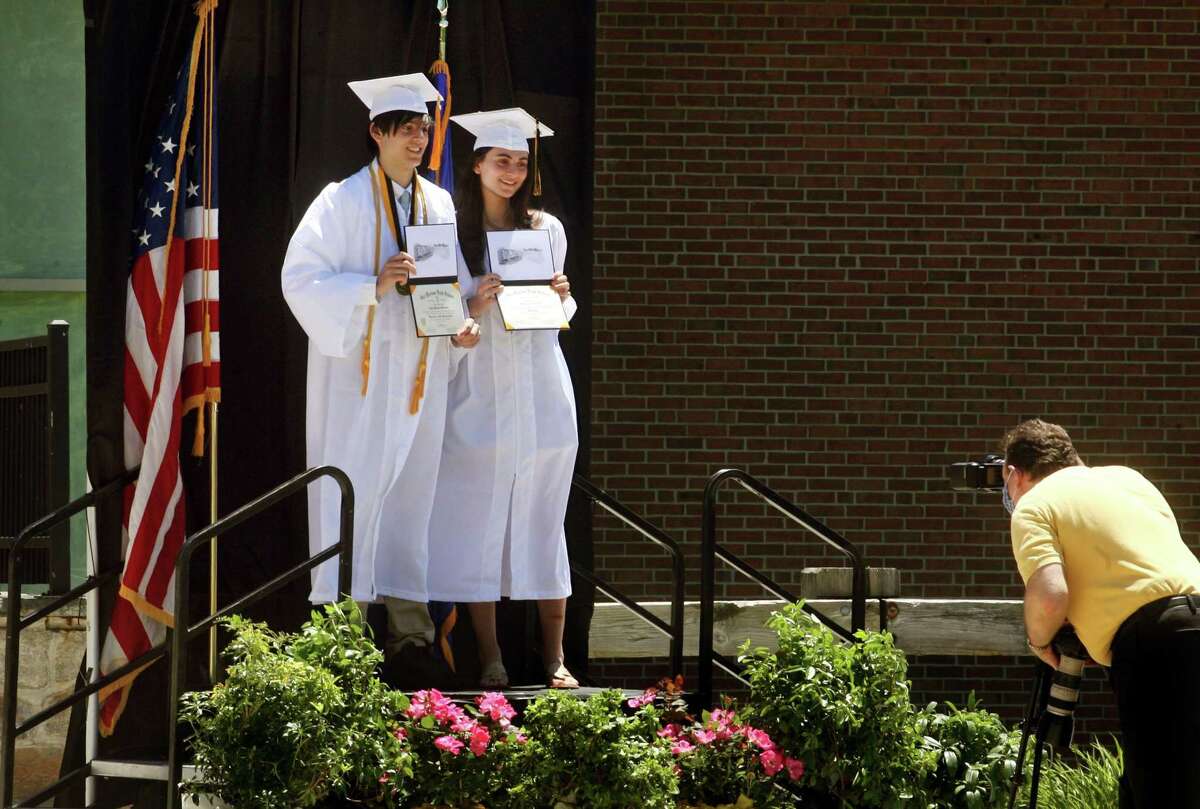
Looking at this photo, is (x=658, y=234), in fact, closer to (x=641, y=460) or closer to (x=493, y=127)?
(x=641, y=460)

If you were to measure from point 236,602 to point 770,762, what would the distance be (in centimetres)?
194

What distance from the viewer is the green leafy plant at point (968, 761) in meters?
6.40

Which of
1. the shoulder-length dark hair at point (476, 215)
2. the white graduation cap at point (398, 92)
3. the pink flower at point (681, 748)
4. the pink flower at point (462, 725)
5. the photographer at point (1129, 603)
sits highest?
the white graduation cap at point (398, 92)

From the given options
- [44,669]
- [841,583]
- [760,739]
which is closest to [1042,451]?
[760,739]

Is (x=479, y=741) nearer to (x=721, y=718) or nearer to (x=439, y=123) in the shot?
(x=721, y=718)

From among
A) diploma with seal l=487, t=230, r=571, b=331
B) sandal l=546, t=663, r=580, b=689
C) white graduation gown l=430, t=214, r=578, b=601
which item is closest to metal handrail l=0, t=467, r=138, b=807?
white graduation gown l=430, t=214, r=578, b=601

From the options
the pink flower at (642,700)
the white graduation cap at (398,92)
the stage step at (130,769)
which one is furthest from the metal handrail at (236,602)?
the white graduation cap at (398,92)

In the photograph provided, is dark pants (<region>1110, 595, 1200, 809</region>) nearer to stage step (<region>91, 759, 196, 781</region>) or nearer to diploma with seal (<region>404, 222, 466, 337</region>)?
diploma with seal (<region>404, 222, 466, 337</region>)

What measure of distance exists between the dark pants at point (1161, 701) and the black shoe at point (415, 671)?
2.57 metres

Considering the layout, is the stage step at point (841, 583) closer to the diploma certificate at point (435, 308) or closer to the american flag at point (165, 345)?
the diploma certificate at point (435, 308)

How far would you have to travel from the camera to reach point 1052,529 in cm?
548

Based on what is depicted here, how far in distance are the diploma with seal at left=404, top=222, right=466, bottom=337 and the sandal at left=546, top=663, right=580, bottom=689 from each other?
138 centimetres

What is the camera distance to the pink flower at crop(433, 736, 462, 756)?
564cm

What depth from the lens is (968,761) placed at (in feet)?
21.3
